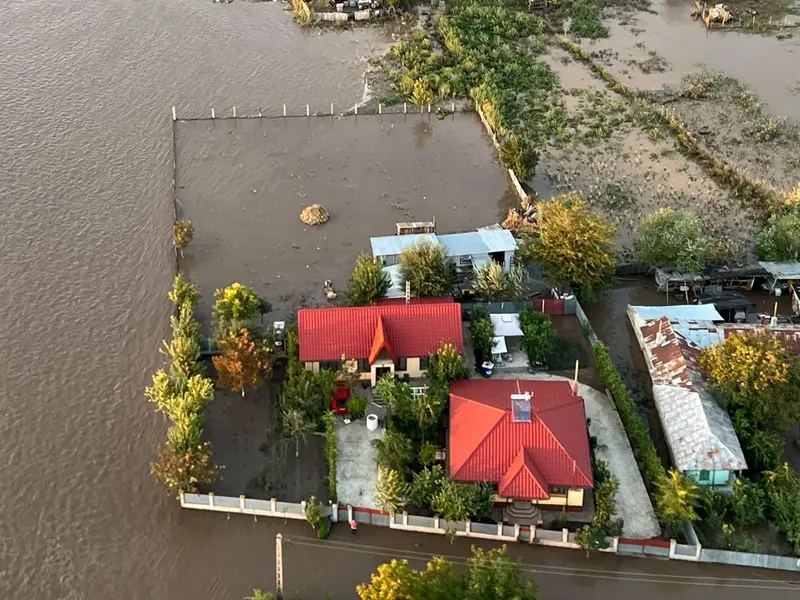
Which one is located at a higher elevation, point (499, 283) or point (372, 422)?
point (499, 283)

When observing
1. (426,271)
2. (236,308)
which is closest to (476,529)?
(426,271)

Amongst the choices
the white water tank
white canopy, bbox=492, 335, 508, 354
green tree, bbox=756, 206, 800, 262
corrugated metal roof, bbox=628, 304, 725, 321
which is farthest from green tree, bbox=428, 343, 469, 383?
green tree, bbox=756, 206, 800, 262

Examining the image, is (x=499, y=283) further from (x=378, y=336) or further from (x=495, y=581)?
(x=495, y=581)

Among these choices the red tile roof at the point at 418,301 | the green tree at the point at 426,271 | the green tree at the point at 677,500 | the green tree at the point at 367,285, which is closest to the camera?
the green tree at the point at 677,500

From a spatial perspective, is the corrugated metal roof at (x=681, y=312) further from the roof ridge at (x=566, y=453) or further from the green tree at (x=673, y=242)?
the roof ridge at (x=566, y=453)

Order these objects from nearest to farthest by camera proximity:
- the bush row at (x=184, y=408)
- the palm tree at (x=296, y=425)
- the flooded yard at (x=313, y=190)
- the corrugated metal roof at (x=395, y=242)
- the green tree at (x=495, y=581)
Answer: the green tree at (x=495, y=581) < the bush row at (x=184, y=408) < the palm tree at (x=296, y=425) < the corrugated metal roof at (x=395, y=242) < the flooded yard at (x=313, y=190)

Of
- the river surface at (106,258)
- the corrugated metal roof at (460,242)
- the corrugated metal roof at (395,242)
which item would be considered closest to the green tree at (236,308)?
the river surface at (106,258)
